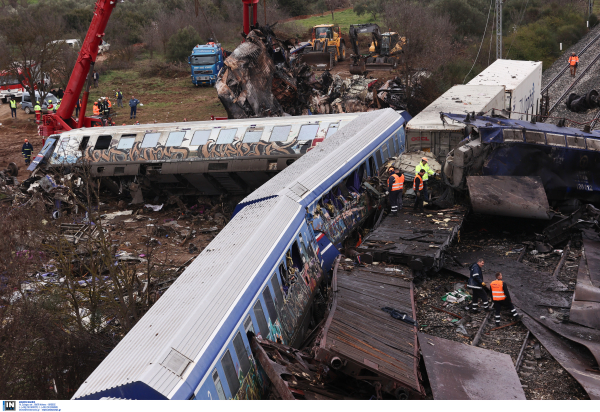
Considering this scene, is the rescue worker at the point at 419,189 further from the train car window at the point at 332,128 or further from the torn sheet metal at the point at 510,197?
the train car window at the point at 332,128

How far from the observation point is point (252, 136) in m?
20.4

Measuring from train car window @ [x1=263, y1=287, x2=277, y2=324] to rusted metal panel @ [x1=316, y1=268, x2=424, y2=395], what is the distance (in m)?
0.93

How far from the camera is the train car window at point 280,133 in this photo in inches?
794

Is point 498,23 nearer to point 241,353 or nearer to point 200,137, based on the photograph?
point 200,137

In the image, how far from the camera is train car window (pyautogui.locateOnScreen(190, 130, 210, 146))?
20.6 metres

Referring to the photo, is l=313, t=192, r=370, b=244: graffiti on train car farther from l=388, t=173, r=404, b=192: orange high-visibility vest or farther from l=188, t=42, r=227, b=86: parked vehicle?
l=188, t=42, r=227, b=86: parked vehicle

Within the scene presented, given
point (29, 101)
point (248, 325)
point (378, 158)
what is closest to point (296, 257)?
point (248, 325)

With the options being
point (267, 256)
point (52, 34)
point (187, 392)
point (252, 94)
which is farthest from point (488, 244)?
point (52, 34)

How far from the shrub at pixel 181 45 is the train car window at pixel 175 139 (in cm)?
2783

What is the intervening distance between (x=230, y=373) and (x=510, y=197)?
30.8 feet

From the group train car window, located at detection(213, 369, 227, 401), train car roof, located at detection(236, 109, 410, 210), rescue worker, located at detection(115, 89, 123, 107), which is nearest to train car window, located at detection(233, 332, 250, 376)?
train car window, located at detection(213, 369, 227, 401)

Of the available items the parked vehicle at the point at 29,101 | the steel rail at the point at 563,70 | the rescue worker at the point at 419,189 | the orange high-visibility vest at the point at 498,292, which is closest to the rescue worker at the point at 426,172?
the rescue worker at the point at 419,189

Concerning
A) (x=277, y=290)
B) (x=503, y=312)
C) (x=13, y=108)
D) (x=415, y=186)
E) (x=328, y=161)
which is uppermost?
(x=328, y=161)

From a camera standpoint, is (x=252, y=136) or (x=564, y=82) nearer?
(x=252, y=136)
